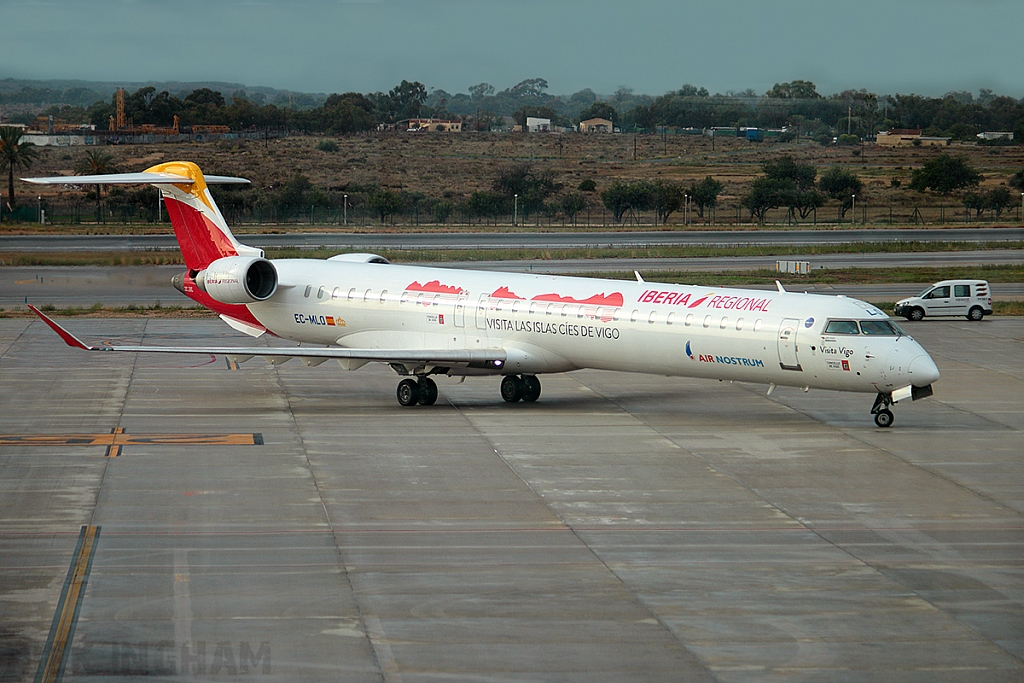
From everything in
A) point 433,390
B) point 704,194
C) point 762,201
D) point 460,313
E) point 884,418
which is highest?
point 704,194

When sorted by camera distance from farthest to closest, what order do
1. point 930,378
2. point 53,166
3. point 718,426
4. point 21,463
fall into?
point 53,166 → point 718,426 → point 930,378 → point 21,463

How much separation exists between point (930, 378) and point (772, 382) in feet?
10.8

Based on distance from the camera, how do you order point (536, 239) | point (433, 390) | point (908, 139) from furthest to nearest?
point (908, 139) → point (536, 239) → point (433, 390)

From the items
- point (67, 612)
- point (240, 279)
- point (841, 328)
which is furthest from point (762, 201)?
point (67, 612)

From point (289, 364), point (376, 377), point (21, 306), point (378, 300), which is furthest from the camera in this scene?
point (21, 306)

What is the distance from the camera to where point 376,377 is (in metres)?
34.3

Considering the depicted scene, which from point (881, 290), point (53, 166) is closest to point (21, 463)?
point (881, 290)

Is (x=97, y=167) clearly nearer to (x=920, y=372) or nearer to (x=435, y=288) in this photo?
(x=435, y=288)

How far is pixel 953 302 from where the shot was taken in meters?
47.2

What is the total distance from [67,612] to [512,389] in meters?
16.5

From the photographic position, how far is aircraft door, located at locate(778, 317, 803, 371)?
25.3 m

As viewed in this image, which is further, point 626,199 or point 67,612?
point 626,199

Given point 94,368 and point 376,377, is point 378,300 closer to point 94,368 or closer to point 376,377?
point 376,377

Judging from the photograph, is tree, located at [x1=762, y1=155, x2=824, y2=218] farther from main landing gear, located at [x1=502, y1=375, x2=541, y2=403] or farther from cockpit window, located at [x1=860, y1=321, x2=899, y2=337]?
cockpit window, located at [x1=860, y1=321, x2=899, y2=337]
